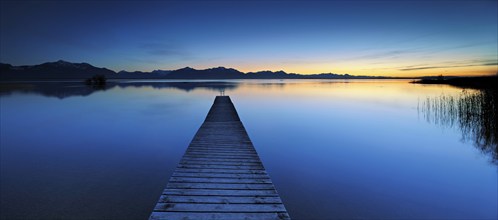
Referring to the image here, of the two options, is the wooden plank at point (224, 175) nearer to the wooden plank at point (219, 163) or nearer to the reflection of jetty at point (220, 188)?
the reflection of jetty at point (220, 188)

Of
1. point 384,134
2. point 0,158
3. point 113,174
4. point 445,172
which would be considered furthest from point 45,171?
point 384,134

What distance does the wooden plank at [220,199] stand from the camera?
396 centimetres

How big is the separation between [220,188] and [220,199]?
404 mm

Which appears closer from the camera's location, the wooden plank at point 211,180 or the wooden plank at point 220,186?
the wooden plank at point 220,186

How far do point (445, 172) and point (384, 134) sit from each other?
17.3 ft

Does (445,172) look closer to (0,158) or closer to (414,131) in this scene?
(414,131)

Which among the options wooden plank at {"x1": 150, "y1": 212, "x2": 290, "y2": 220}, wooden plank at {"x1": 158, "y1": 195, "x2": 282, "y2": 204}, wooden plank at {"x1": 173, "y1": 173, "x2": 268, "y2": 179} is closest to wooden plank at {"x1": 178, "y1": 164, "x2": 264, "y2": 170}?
wooden plank at {"x1": 173, "y1": 173, "x2": 268, "y2": 179}

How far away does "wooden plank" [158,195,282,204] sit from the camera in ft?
13.0

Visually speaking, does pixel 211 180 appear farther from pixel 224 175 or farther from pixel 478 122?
pixel 478 122

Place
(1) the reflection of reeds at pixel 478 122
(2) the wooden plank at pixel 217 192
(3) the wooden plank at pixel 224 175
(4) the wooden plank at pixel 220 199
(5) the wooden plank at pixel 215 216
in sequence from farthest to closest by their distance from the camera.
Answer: (1) the reflection of reeds at pixel 478 122
(3) the wooden plank at pixel 224 175
(2) the wooden plank at pixel 217 192
(4) the wooden plank at pixel 220 199
(5) the wooden plank at pixel 215 216

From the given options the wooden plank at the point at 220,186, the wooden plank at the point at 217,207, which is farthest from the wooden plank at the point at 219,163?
the wooden plank at the point at 217,207

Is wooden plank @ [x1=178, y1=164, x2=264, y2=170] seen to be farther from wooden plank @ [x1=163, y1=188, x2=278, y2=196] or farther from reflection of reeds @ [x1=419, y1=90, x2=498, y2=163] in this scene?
reflection of reeds @ [x1=419, y1=90, x2=498, y2=163]

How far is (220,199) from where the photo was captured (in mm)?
4062

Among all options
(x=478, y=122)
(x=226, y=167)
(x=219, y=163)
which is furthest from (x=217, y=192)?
(x=478, y=122)
